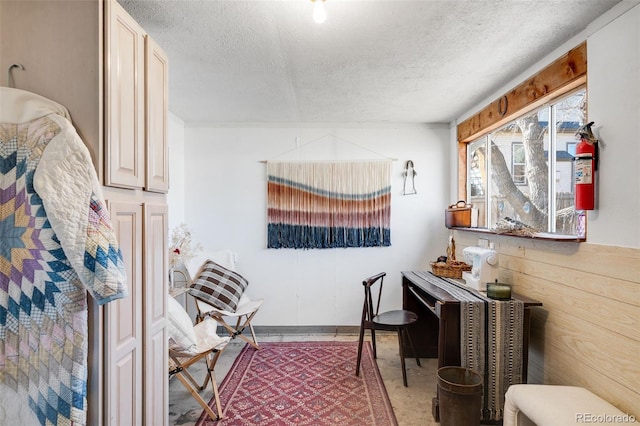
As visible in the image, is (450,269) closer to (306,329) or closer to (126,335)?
(306,329)

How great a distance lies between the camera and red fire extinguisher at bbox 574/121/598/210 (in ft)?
6.32

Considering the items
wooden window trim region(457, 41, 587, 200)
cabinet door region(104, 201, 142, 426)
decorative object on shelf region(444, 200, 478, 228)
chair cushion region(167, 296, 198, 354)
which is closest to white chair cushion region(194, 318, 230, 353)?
chair cushion region(167, 296, 198, 354)

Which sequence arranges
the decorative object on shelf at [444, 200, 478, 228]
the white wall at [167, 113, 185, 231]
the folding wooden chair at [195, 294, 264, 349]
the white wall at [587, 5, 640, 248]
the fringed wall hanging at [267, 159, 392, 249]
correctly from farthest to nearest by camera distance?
the fringed wall hanging at [267, 159, 392, 249]
the white wall at [167, 113, 185, 231]
the decorative object on shelf at [444, 200, 478, 228]
the folding wooden chair at [195, 294, 264, 349]
the white wall at [587, 5, 640, 248]

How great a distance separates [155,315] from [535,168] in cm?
273

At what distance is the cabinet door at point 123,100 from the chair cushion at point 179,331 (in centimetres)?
86

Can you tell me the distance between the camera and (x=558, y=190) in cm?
246

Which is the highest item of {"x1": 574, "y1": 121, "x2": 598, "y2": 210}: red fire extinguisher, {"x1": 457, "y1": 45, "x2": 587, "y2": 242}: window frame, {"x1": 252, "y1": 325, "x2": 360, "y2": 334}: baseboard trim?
{"x1": 457, "y1": 45, "x2": 587, "y2": 242}: window frame

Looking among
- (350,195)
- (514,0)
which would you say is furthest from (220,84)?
(514,0)

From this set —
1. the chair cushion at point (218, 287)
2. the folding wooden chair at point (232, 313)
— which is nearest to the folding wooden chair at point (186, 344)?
the folding wooden chair at point (232, 313)

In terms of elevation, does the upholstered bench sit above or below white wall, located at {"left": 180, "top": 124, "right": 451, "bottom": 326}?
below

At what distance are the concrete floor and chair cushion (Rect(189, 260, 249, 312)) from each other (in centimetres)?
53

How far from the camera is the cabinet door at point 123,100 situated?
144cm

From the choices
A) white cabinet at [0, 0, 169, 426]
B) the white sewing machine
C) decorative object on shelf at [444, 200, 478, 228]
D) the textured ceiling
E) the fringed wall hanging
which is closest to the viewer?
white cabinet at [0, 0, 169, 426]

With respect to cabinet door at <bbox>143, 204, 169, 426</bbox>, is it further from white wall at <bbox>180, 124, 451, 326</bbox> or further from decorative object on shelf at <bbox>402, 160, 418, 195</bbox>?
decorative object on shelf at <bbox>402, 160, 418, 195</bbox>
